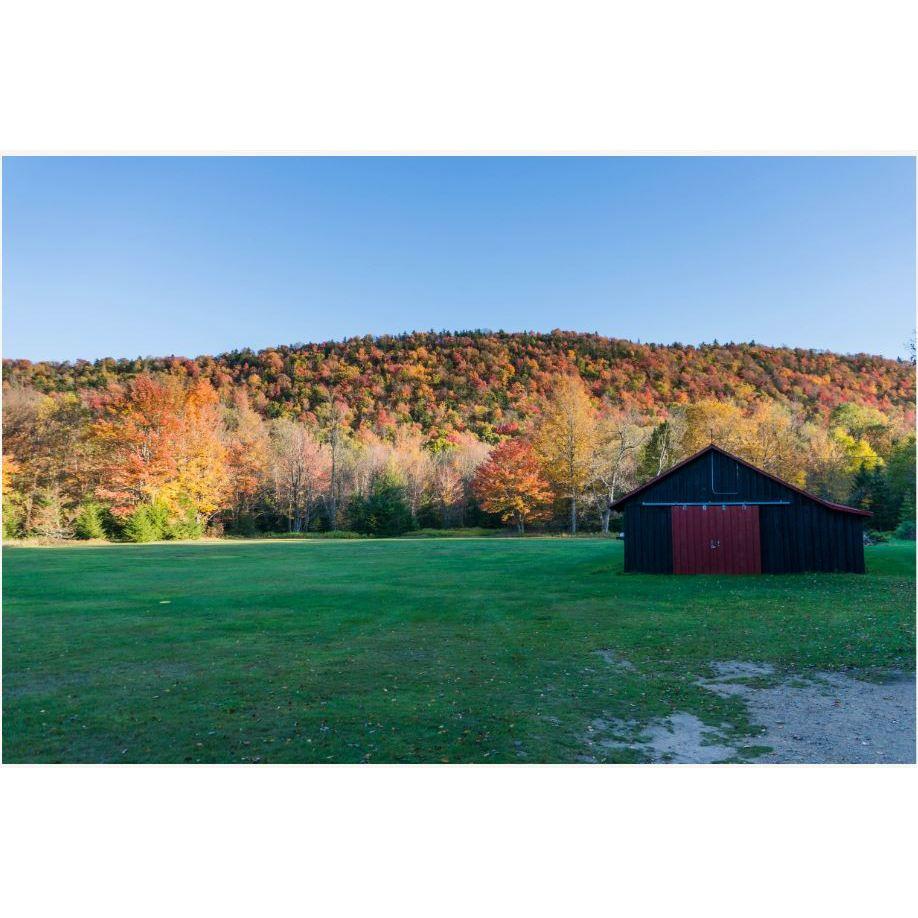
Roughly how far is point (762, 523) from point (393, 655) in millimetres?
15491

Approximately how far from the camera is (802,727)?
243 inches

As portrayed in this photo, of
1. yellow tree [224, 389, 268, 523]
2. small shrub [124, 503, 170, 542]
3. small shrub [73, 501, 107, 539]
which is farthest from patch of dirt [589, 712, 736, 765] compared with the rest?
yellow tree [224, 389, 268, 523]

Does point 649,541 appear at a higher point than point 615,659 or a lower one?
higher

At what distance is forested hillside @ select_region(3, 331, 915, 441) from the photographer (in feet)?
180

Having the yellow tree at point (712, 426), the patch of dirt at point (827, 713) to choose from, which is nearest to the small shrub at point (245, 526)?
the yellow tree at point (712, 426)

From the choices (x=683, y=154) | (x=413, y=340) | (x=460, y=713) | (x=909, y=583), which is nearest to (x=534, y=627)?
(x=460, y=713)

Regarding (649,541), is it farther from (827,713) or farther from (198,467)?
(198,467)

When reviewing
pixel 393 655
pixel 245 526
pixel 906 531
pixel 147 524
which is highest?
pixel 393 655

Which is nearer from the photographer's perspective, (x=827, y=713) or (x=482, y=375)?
(x=827, y=713)

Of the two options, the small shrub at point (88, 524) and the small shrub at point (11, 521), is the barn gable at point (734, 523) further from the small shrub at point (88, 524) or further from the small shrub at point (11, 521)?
the small shrub at point (88, 524)

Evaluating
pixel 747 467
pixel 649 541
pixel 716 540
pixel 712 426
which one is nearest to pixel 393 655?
pixel 649 541

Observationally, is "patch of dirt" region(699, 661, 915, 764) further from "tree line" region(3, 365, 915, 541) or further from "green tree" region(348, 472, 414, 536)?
A: "green tree" region(348, 472, 414, 536)

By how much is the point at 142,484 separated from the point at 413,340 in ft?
143

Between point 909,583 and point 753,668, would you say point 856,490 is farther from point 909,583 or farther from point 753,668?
point 753,668
